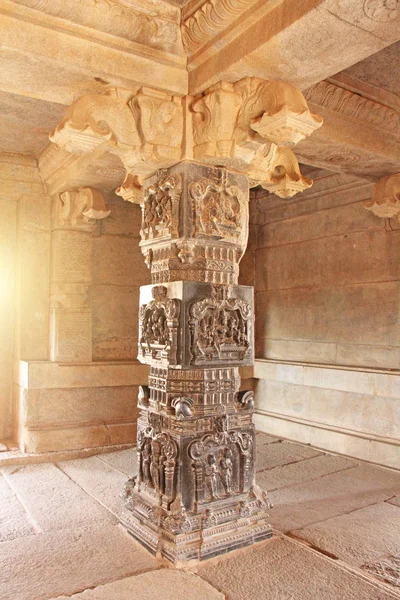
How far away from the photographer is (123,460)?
5.20m

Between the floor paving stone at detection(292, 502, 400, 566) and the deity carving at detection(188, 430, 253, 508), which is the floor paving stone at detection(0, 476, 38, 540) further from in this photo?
the floor paving stone at detection(292, 502, 400, 566)

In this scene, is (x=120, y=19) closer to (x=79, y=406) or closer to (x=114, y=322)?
(x=114, y=322)

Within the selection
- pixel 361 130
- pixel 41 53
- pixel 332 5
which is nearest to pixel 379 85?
pixel 361 130

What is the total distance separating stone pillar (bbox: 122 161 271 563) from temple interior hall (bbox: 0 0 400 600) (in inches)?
0.5

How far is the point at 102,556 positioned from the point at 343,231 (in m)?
4.44

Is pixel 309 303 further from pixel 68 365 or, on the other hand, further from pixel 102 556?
pixel 102 556

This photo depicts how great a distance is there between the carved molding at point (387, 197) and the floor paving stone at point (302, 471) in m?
2.63

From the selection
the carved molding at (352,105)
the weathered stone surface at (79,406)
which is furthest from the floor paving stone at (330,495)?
the carved molding at (352,105)

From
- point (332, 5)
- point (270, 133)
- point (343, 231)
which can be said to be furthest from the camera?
point (343, 231)

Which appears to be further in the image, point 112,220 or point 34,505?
point 112,220

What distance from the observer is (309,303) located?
6.41 meters

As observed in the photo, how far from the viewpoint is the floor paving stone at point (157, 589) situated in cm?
265

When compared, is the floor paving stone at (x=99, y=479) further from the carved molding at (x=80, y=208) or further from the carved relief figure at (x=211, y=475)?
the carved molding at (x=80, y=208)

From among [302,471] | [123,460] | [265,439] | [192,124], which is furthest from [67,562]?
[265,439]
